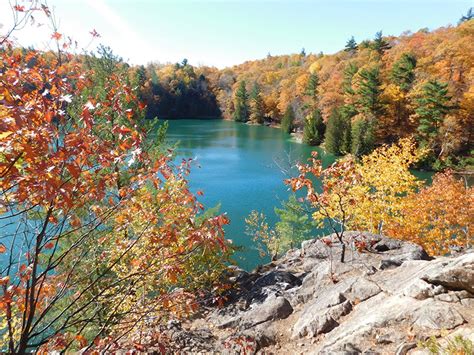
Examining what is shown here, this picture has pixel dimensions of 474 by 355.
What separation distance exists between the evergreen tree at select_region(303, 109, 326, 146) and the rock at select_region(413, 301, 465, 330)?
4191 cm

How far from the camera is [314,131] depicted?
1784 inches

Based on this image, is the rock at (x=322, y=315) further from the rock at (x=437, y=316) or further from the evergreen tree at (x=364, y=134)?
the evergreen tree at (x=364, y=134)

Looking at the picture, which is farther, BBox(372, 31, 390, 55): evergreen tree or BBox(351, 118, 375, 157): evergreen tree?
BBox(372, 31, 390, 55): evergreen tree

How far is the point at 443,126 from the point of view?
33.1 meters

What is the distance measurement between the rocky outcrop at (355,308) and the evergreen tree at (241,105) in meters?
69.1

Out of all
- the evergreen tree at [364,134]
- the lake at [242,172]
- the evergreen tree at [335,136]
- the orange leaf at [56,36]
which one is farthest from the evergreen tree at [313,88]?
the orange leaf at [56,36]

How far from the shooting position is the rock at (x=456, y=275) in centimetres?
462

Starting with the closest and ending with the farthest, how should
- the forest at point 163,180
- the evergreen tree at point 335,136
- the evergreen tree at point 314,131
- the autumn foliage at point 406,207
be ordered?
1. the forest at point 163,180
2. the autumn foliage at point 406,207
3. the evergreen tree at point 335,136
4. the evergreen tree at point 314,131

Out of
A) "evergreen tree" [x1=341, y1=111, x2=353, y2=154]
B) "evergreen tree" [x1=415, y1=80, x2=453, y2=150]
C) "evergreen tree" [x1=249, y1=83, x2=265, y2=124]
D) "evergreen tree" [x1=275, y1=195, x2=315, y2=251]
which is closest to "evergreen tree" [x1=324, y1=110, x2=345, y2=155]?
"evergreen tree" [x1=341, y1=111, x2=353, y2=154]

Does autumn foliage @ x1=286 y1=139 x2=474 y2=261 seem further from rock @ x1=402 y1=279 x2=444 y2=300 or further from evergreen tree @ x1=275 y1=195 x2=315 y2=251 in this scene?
rock @ x1=402 y1=279 x2=444 y2=300

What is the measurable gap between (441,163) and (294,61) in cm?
7141

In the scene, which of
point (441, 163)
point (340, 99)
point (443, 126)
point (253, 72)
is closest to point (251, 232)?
point (441, 163)

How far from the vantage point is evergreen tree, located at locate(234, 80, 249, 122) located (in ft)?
251

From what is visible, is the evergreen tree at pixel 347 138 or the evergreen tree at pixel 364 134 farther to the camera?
the evergreen tree at pixel 347 138
